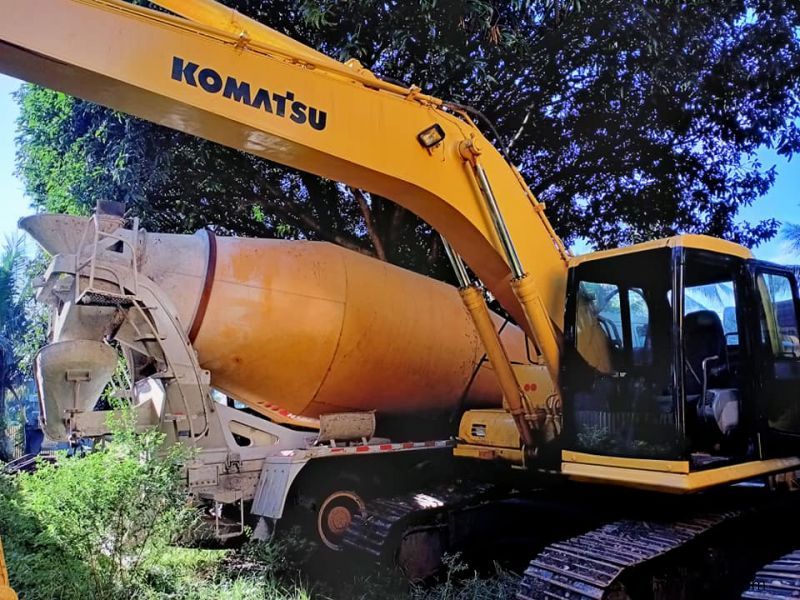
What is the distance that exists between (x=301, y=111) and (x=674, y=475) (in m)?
3.44

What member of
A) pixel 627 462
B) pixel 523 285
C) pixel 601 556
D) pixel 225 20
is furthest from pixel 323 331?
pixel 601 556

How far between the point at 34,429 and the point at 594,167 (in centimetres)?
1396

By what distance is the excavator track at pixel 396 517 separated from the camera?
576 cm

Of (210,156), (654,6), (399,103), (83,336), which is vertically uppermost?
(654,6)

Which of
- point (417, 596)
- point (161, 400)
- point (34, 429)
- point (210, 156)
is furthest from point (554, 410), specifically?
point (34, 429)

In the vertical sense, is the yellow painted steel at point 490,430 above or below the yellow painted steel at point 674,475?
above

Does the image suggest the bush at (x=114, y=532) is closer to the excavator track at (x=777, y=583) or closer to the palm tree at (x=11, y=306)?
→ the excavator track at (x=777, y=583)

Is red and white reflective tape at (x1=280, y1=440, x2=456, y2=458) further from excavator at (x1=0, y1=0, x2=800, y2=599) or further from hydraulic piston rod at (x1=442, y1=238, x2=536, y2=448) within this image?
hydraulic piston rod at (x1=442, y1=238, x2=536, y2=448)

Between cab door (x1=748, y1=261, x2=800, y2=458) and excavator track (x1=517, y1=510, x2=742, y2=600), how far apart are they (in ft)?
2.60

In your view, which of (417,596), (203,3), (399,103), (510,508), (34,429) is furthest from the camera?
(34,429)

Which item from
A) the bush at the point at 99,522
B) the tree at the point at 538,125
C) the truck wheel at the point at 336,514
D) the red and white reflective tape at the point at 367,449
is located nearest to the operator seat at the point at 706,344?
the red and white reflective tape at the point at 367,449

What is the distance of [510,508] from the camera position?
6246mm

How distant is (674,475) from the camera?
169 inches

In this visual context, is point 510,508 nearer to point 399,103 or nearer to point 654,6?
point 399,103
